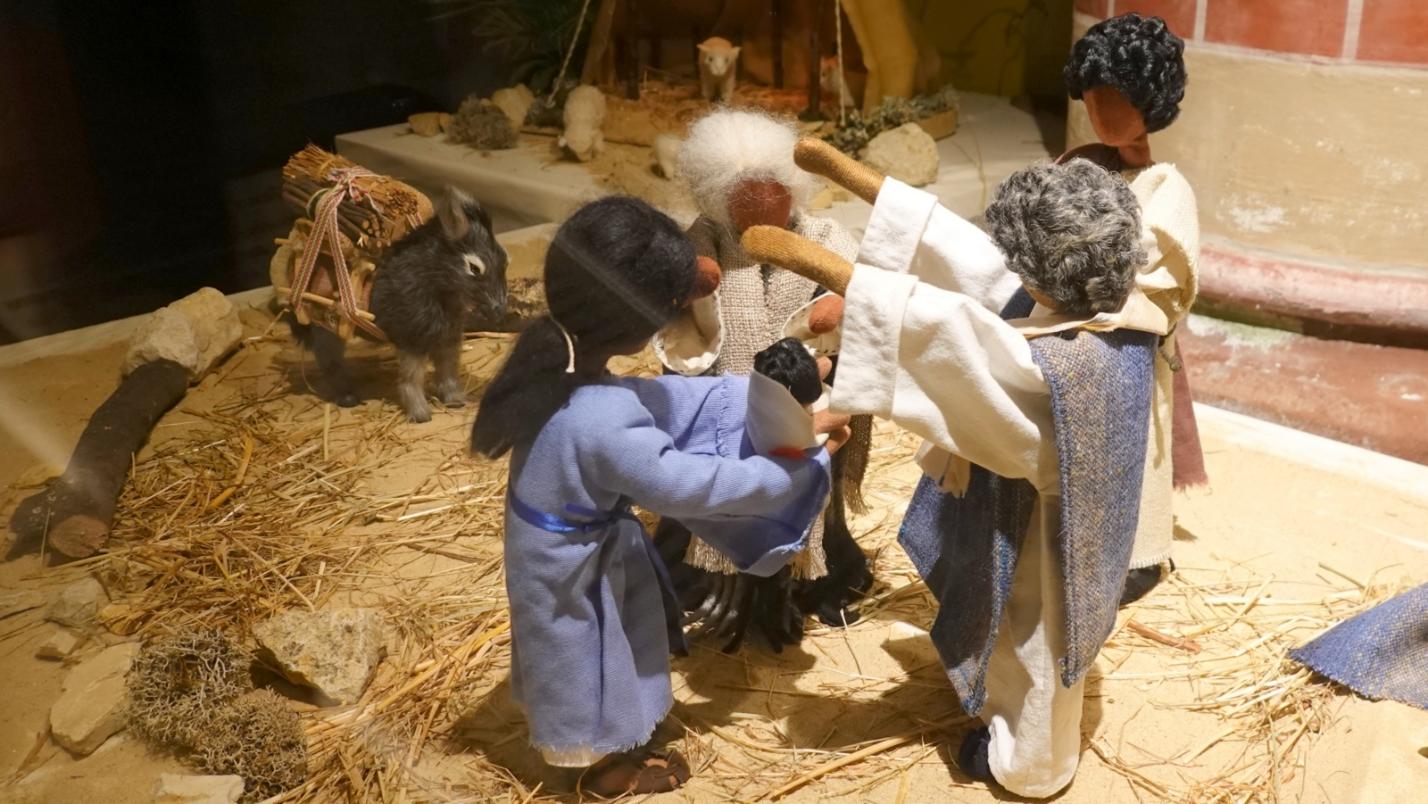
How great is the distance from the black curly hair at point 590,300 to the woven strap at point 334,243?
86cm

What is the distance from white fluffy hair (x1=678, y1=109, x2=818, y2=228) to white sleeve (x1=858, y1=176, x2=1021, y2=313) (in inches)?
9.8

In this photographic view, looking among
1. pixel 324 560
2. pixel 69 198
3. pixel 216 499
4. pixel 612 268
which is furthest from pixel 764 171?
pixel 216 499

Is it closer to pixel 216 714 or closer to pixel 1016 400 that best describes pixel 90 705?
pixel 216 714

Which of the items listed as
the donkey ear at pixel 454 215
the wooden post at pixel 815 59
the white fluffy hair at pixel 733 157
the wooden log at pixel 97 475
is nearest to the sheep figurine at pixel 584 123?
the wooden post at pixel 815 59

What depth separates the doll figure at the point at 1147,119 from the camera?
2.31 m

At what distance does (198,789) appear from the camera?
205cm

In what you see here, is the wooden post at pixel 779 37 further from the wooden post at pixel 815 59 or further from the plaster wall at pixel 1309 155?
the plaster wall at pixel 1309 155

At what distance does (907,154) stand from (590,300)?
3196 mm

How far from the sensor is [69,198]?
2008mm

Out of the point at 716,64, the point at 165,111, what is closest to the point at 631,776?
the point at 165,111

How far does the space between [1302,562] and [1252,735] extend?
74cm

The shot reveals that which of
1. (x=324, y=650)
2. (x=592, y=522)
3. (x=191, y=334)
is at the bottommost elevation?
(x=324, y=650)

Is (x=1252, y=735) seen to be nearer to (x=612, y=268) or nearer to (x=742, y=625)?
(x=742, y=625)

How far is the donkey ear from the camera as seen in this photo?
9.61 feet
